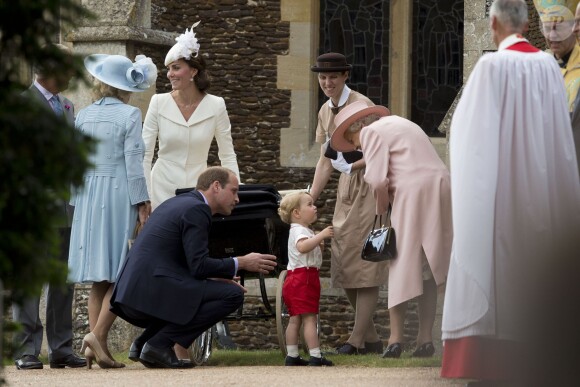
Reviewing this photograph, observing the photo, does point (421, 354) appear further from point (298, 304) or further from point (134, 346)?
point (134, 346)

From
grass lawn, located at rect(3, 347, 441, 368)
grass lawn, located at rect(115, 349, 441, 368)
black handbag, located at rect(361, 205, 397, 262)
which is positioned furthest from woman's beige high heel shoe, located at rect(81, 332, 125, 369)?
black handbag, located at rect(361, 205, 397, 262)

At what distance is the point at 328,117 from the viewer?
444 inches

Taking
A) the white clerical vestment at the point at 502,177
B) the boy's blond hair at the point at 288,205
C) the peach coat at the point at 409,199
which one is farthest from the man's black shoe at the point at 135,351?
the white clerical vestment at the point at 502,177

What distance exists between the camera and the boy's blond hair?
33.3ft

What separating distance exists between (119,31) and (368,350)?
4.46 meters

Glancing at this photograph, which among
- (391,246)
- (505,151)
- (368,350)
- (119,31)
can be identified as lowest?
(368,350)

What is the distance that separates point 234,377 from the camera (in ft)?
28.1

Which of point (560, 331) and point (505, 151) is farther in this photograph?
point (505, 151)

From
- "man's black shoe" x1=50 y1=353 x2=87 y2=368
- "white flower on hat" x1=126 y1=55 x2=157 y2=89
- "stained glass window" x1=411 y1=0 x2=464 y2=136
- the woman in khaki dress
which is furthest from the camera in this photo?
"stained glass window" x1=411 y1=0 x2=464 y2=136

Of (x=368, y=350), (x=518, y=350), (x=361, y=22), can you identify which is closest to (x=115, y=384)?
(x=368, y=350)

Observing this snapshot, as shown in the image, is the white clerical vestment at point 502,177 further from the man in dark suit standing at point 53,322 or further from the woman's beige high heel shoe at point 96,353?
the man in dark suit standing at point 53,322

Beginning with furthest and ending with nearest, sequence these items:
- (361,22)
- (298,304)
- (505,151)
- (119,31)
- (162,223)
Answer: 1. (361,22)
2. (119,31)
3. (298,304)
4. (162,223)
5. (505,151)

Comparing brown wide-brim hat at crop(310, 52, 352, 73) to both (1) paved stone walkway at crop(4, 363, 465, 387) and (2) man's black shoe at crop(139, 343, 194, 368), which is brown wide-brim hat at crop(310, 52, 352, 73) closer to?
(1) paved stone walkway at crop(4, 363, 465, 387)

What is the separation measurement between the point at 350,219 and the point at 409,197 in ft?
5.68
